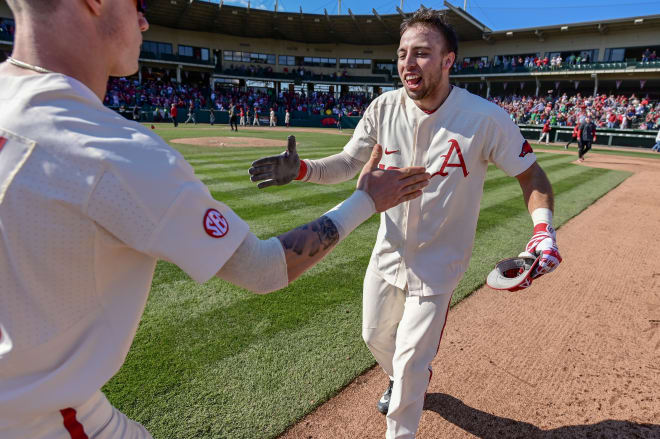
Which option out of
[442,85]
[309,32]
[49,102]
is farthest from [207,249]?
[309,32]

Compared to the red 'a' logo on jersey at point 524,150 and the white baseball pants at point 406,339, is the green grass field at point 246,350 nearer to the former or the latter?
the white baseball pants at point 406,339

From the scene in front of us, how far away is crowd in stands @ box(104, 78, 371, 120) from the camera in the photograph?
36906mm

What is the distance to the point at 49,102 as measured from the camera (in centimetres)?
100

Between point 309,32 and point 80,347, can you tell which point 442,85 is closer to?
point 80,347

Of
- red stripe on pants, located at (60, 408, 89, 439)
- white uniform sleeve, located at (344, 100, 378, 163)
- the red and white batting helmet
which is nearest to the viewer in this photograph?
red stripe on pants, located at (60, 408, 89, 439)

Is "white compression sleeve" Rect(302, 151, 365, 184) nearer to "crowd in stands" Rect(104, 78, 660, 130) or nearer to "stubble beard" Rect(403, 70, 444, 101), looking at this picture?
"stubble beard" Rect(403, 70, 444, 101)

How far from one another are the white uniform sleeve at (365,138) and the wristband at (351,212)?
137 centimetres

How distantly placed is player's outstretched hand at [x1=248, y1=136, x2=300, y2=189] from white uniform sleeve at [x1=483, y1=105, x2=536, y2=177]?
1.26 m

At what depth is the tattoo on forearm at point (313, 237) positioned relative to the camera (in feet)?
4.69

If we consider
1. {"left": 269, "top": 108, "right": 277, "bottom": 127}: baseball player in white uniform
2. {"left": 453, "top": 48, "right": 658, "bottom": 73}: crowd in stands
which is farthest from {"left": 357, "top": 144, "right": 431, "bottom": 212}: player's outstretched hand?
{"left": 453, "top": 48, "right": 658, "bottom": 73}: crowd in stands

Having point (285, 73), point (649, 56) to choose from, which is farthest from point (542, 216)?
point (285, 73)

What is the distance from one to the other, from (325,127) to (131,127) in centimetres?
4398

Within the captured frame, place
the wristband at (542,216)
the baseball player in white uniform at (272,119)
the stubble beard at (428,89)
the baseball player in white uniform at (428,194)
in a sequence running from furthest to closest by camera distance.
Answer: the baseball player in white uniform at (272,119) → the stubble beard at (428,89) → the baseball player in white uniform at (428,194) → the wristband at (542,216)

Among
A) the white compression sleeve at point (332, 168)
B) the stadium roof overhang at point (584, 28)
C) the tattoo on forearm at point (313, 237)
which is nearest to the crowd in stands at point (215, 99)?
the stadium roof overhang at point (584, 28)
